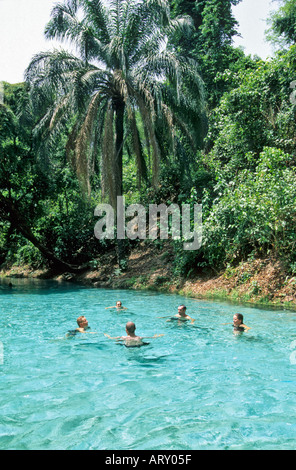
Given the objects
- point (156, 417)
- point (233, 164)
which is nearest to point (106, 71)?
point (233, 164)

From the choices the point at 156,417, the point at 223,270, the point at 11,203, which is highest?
the point at 11,203

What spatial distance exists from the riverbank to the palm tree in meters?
4.38

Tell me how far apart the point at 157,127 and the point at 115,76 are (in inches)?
131

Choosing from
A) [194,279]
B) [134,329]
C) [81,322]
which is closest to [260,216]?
[194,279]

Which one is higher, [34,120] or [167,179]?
[34,120]

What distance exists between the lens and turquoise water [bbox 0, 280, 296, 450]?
15.9 ft

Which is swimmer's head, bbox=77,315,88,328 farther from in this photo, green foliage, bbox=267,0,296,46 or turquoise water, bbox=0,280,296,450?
green foliage, bbox=267,0,296,46

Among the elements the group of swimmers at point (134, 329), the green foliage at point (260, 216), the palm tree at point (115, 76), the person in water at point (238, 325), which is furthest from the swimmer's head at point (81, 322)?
the palm tree at point (115, 76)

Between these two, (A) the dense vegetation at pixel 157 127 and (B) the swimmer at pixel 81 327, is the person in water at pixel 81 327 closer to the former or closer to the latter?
(B) the swimmer at pixel 81 327

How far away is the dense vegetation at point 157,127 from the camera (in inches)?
597

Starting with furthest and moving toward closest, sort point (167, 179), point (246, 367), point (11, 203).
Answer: point (167, 179) < point (11, 203) < point (246, 367)

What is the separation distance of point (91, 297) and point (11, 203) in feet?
33.0

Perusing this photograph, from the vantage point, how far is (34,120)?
2238 cm

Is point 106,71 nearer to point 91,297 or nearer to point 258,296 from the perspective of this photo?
point 91,297
